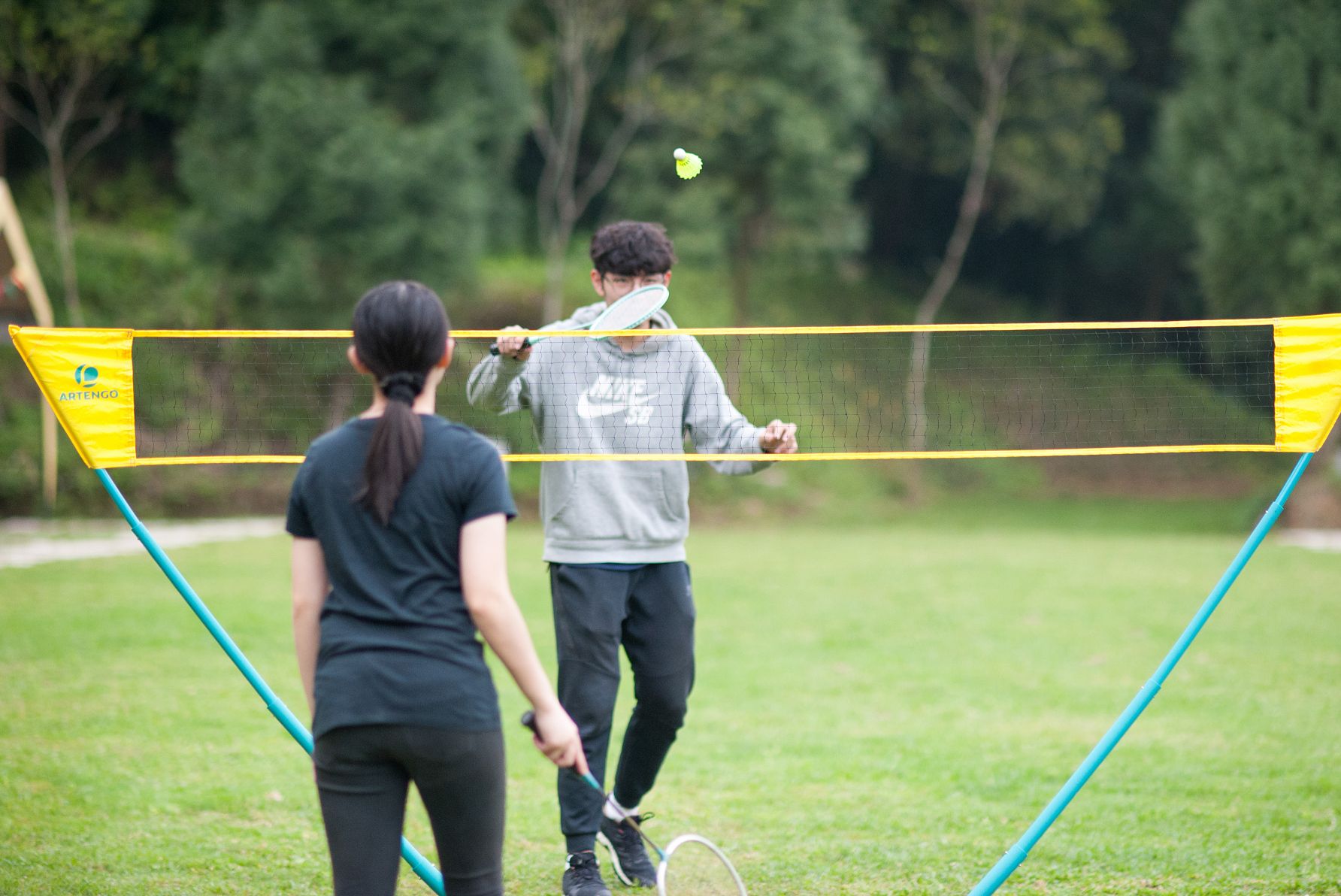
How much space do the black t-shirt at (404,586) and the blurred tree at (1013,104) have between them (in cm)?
2581

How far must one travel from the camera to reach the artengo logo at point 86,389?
4156mm

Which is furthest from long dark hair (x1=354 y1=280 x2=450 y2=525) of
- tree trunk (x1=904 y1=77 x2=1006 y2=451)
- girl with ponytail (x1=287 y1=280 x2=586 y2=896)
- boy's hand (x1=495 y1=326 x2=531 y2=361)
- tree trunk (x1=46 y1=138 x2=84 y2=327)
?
tree trunk (x1=904 y1=77 x2=1006 y2=451)

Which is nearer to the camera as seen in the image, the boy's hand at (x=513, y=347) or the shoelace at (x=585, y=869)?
the boy's hand at (x=513, y=347)

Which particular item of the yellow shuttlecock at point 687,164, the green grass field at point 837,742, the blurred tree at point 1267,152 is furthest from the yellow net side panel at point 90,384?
the blurred tree at point 1267,152

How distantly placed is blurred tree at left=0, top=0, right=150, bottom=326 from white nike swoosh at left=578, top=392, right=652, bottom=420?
2076 centimetres

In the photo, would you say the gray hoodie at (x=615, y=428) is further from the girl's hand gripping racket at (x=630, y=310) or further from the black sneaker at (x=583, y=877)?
the black sneaker at (x=583, y=877)

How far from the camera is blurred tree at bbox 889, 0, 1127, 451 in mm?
29250

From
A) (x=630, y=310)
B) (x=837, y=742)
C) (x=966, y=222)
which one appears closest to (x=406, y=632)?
(x=630, y=310)

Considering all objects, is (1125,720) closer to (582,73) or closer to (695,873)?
(695,873)

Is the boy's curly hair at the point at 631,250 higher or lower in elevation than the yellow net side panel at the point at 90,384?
higher

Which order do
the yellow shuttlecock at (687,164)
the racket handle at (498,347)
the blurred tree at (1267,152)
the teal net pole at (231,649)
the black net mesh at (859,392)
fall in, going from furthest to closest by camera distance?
the blurred tree at (1267,152) → the black net mesh at (859,392) → the yellow shuttlecock at (687,164) → the racket handle at (498,347) → the teal net pole at (231,649)

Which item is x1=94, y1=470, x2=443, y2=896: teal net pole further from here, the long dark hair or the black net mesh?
the black net mesh

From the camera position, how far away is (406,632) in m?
2.87

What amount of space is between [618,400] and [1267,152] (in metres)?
21.0
